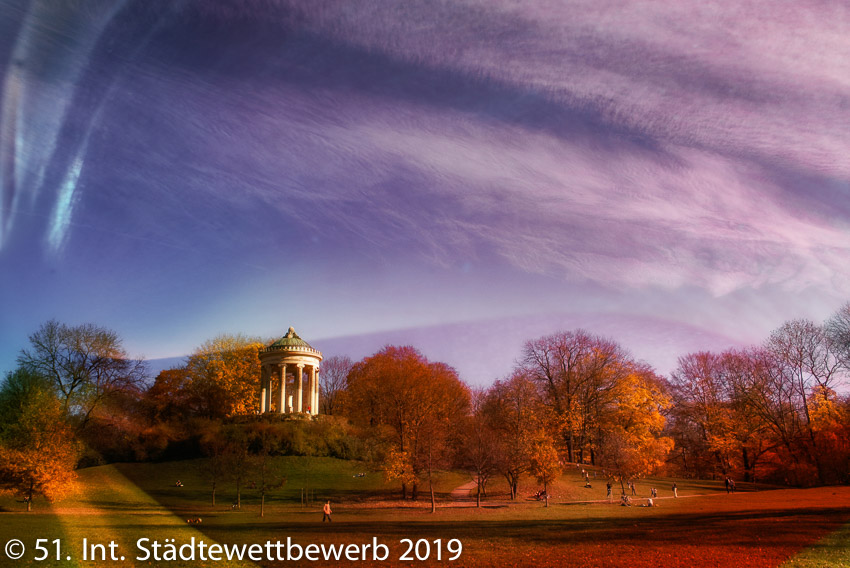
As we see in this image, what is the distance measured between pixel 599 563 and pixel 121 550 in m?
13.4

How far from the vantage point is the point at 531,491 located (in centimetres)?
4528

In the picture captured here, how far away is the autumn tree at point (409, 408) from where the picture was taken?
40.0 meters

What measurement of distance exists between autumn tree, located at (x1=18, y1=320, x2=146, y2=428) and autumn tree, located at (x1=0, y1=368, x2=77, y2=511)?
518 mm

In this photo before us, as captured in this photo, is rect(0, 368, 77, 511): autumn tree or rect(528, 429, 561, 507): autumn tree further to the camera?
rect(528, 429, 561, 507): autumn tree

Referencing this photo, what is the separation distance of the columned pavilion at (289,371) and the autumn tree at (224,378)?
8.34ft

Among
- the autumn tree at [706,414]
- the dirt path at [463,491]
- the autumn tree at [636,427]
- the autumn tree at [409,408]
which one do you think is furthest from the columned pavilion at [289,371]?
the autumn tree at [706,414]

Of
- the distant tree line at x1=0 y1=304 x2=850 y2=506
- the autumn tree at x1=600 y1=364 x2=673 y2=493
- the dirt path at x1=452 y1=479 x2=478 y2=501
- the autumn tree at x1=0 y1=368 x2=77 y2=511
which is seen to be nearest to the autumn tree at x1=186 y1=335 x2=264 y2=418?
the distant tree line at x1=0 y1=304 x2=850 y2=506

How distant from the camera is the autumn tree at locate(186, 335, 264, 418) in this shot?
200 ft

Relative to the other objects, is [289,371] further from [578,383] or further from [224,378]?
[578,383]

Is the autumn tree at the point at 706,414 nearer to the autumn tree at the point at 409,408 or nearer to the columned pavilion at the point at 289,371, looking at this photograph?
the autumn tree at the point at 409,408

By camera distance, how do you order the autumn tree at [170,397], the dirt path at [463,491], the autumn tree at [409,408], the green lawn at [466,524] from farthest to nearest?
the autumn tree at [170,397] < the dirt path at [463,491] < the autumn tree at [409,408] < the green lawn at [466,524]

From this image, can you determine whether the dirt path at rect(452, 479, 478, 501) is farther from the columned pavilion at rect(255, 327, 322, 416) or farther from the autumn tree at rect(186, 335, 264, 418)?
the autumn tree at rect(186, 335, 264, 418)

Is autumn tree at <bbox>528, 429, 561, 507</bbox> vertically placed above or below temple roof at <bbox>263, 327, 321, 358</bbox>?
below

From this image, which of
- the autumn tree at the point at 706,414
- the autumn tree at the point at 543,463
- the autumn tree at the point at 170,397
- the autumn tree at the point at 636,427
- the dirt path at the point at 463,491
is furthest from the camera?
the autumn tree at the point at 706,414
